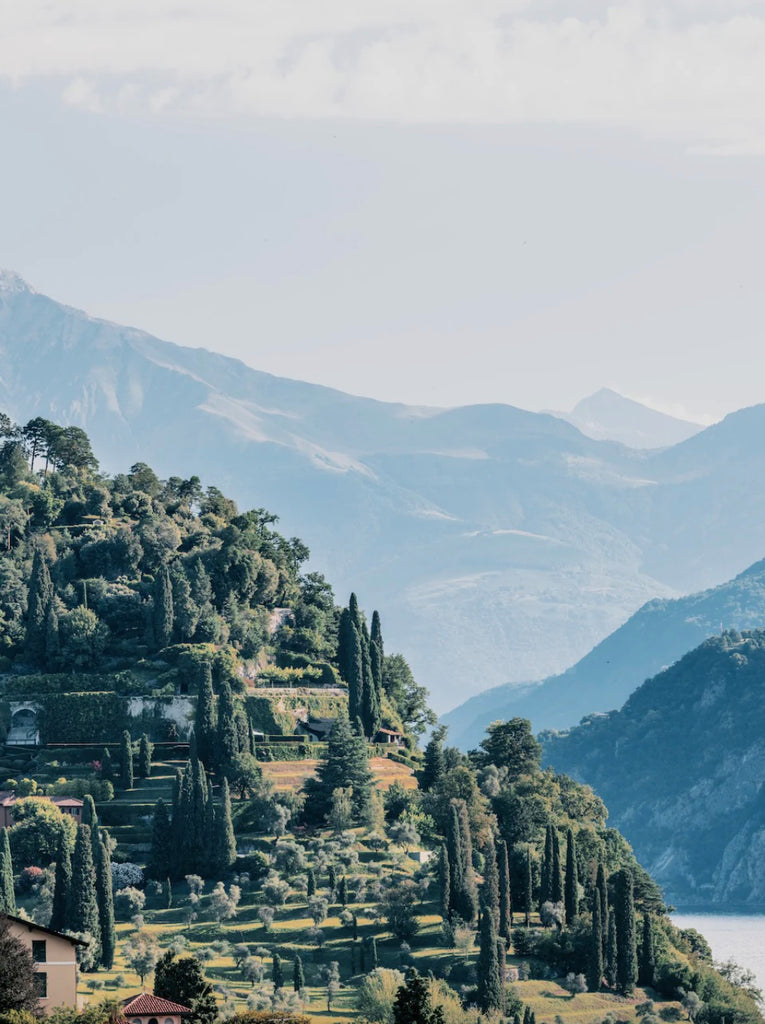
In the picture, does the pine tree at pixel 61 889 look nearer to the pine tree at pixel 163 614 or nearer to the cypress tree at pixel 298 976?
the cypress tree at pixel 298 976

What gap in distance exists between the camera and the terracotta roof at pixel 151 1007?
9288 cm

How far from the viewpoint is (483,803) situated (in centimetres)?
14862

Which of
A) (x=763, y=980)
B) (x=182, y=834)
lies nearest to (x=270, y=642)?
(x=182, y=834)

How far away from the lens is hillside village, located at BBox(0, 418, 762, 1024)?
124 metres

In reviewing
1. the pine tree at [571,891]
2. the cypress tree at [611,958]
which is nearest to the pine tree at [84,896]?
the pine tree at [571,891]

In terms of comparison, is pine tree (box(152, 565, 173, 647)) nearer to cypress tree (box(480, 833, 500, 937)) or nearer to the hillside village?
the hillside village

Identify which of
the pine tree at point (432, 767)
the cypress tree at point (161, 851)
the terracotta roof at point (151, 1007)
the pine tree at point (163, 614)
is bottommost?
the terracotta roof at point (151, 1007)

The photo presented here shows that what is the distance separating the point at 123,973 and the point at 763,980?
91405 mm

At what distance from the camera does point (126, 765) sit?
147125mm

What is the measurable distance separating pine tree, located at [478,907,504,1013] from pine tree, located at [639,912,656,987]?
13.7m

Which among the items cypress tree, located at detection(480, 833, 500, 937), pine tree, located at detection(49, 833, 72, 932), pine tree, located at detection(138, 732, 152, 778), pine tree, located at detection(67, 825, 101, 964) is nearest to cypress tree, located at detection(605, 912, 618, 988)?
cypress tree, located at detection(480, 833, 500, 937)

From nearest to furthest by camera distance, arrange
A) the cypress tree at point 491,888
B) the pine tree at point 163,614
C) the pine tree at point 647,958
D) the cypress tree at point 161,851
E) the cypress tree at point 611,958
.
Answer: the cypress tree at point 491,888 → the cypress tree at point 611,958 → the pine tree at point 647,958 → the cypress tree at point 161,851 → the pine tree at point 163,614

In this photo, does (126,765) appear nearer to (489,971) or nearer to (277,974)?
(277,974)

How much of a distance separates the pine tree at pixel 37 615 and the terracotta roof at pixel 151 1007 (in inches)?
2605
